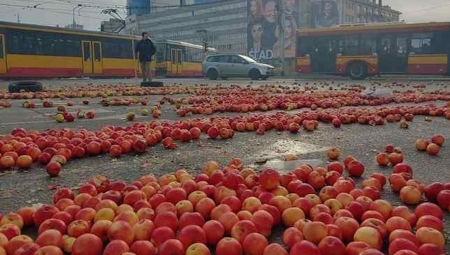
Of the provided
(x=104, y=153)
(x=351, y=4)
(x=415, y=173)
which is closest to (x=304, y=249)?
(x=415, y=173)

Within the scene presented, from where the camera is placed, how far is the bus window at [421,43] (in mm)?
24422

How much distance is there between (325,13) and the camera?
316ft

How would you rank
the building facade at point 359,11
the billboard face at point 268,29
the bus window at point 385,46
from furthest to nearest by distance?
the building facade at point 359,11
the billboard face at point 268,29
the bus window at point 385,46

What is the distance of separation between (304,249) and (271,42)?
9488cm

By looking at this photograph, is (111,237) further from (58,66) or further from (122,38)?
(122,38)

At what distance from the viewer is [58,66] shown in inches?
1013

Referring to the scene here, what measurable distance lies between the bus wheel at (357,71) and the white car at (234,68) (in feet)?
19.6

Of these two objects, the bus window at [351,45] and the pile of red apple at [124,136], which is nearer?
the pile of red apple at [124,136]

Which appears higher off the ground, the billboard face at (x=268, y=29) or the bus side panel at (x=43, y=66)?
the billboard face at (x=268, y=29)

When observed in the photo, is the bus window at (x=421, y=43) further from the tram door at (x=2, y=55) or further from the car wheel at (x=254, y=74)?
the tram door at (x=2, y=55)

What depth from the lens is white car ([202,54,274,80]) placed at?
29.0 metres

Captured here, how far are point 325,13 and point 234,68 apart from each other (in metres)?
74.6

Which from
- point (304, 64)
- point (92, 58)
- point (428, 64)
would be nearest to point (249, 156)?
point (428, 64)

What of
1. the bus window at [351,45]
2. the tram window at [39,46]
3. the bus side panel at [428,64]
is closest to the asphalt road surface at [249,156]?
the tram window at [39,46]
